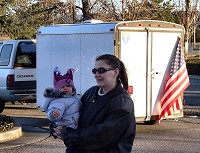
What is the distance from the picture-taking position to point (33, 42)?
12391mm

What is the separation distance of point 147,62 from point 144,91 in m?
0.61

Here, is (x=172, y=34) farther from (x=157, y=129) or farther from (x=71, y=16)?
(x=71, y=16)

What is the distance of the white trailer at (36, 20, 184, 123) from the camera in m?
9.25

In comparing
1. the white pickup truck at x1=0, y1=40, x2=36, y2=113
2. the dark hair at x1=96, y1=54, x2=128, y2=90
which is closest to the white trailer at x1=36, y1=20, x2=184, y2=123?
the white pickup truck at x1=0, y1=40, x2=36, y2=113

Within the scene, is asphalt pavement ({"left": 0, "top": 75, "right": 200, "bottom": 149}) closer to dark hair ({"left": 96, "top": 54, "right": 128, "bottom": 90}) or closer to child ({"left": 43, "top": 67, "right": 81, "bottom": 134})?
child ({"left": 43, "top": 67, "right": 81, "bottom": 134})

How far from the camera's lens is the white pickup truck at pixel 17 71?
39.1 feet

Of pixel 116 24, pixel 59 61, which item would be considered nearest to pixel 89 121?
pixel 116 24

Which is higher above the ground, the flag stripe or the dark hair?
the dark hair

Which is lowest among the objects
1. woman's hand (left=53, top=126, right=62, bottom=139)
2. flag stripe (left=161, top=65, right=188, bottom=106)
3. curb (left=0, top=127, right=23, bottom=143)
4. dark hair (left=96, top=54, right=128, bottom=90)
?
curb (left=0, top=127, right=23, bottom=143)

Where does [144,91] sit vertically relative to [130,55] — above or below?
below

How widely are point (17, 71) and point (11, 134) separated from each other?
10.9ft

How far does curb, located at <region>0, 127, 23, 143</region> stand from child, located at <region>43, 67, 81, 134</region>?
17.0ft

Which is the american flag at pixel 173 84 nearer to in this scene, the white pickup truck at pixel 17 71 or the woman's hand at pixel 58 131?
the white pickup truck at pixel 17 71

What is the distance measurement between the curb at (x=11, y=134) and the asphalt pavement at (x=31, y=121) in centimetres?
8
